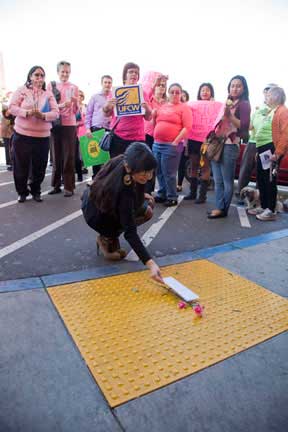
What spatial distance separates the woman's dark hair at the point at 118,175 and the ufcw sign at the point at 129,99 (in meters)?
A: 2.11

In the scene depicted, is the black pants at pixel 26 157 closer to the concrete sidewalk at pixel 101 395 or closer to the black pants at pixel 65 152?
the black pants at pixel 65 152

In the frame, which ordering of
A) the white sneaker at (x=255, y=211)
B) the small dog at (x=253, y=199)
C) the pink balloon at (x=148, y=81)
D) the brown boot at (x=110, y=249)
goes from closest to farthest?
the brown boot at (x=110, y=249), the white sneaker at (x=255, y=211), the small dog at (x=253, y=199), the pink balloon at (x=148, y=81)

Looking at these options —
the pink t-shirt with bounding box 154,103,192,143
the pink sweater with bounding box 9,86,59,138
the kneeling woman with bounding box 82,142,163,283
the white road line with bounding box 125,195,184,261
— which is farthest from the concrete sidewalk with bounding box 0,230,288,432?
the pink t-shirt with bounding box 154,103,192,143

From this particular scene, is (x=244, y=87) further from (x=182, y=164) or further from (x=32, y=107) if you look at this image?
(x=32, y=107)

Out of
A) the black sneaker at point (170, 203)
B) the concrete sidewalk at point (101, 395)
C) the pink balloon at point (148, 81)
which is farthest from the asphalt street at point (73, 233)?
the pink balloon at point (148, 81)

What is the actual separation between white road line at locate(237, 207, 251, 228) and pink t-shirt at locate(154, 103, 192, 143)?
5.24ft

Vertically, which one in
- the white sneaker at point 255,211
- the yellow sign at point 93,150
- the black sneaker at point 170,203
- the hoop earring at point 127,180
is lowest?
the white sneaker at point 255,211

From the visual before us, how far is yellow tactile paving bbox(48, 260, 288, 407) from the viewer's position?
68.9 inches

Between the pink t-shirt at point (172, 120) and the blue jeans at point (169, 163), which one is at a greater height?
the pink t-shirt at point (172, 120)

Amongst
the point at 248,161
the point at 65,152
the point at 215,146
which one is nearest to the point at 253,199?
the point at 248,161

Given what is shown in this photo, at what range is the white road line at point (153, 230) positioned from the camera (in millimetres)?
3295

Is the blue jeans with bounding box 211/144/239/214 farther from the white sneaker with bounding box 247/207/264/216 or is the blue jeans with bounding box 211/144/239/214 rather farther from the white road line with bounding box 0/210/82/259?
the white road line with bounding box 0/210/82/259

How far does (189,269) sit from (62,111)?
364cm

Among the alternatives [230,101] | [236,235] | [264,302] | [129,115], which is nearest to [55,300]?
[264,302]
